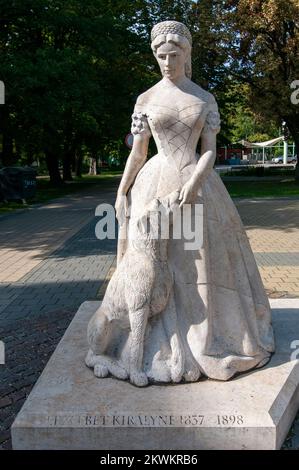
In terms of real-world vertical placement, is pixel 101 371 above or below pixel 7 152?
below

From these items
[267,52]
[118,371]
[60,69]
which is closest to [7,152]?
[60,69]

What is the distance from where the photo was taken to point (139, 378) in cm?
329

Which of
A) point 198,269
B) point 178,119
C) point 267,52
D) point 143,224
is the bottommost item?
point 198,269

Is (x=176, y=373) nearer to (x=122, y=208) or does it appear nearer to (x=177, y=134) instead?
(x=122, y=208)

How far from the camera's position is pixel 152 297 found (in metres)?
3.34

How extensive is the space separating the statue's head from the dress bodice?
0.14 m

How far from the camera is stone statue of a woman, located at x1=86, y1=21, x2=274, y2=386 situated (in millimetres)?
3346

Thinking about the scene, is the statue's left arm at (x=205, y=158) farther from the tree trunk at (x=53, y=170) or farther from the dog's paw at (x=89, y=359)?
the tree trunk at (x=53, y=170)

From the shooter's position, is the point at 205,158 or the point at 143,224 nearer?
the point at 143,224

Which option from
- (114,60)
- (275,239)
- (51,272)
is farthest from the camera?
(114,60)

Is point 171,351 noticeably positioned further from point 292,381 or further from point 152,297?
point 292,381

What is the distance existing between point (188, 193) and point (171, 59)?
99 cm

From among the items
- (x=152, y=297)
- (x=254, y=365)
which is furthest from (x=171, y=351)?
(x=254, y=365)

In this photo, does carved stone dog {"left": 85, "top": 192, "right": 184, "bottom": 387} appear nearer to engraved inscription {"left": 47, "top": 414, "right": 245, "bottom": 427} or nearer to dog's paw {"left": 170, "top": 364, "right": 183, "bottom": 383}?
dog's paw {"left": 170, "top": 364, "right": 183, "bottom": 383}
